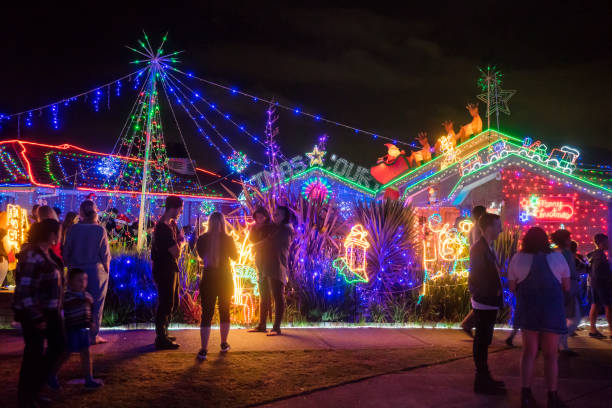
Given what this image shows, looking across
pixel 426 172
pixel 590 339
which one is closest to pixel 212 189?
pixel 426 172

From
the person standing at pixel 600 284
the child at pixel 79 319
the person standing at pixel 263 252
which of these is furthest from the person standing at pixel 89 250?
the person standing at pixel 600 284

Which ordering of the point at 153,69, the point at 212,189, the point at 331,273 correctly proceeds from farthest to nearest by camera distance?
the point at 212,189 → the point at 153,69 → the point at 331,273

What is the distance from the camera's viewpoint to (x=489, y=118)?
23.2m

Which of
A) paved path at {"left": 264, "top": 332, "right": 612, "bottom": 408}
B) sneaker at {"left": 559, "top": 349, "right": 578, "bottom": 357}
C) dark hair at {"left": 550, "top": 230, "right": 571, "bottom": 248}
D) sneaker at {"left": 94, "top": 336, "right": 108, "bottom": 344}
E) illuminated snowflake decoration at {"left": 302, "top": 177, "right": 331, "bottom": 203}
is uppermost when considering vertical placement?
illuminated snowflake decoration at {"left": 302, "top": 177, "right": 331, "bottom": 203}

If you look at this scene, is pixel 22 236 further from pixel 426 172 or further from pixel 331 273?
pixel 426 172

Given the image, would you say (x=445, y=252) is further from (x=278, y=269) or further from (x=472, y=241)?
(x=278, y=269)

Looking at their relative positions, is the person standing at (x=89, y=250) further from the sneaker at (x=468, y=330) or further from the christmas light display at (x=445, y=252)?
the christmas light display at (x=445, y=252)

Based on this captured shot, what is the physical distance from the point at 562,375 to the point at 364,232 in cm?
445

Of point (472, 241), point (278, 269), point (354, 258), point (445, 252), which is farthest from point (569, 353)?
point (278, 269)

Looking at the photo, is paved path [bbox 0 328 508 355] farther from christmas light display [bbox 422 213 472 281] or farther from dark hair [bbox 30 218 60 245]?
dark hair [bbox 30 218 60 245]

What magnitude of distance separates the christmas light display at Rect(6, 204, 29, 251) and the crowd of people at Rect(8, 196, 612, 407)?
2430mm

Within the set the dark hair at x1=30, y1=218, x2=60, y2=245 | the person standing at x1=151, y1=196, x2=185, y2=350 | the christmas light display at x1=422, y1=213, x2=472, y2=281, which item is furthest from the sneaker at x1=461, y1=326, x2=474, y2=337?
the dark hair at x1=30, y1=218, x2=60, y2=245

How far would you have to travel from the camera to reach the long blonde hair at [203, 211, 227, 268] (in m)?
6.14

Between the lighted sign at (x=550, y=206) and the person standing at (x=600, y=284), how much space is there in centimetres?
1023
